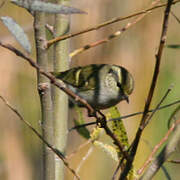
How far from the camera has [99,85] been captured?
4.65 ft

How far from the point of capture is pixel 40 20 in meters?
0.66

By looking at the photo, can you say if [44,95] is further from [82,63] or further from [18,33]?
[82,63]

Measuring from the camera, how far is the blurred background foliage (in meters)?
2.70

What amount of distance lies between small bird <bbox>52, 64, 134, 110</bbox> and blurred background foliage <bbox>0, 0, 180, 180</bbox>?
990 millimetres

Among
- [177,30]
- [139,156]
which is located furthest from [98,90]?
[177,30]

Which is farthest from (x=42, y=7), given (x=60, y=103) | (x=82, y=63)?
(x=82, y=63)

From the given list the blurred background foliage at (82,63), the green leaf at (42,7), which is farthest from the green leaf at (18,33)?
the blurred background foliage at (82,63)

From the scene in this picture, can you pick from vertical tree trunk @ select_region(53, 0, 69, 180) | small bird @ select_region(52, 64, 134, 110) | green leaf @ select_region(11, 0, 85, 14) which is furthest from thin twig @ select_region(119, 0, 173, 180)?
small bird @ select_region(52, 64, 134, 110)

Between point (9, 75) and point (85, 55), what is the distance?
22.5 inches

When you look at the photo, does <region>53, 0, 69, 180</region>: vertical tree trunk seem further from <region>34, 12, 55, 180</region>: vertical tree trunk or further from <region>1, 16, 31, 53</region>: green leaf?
<region>1, 16, 31, 53</region>: green leaf

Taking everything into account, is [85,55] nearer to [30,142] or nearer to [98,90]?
[30,142]

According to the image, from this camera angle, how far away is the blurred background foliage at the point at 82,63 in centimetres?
270

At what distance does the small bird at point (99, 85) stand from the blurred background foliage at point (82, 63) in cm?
99

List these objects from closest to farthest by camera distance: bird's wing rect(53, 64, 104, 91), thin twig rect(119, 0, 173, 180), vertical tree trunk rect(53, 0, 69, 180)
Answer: thin twig rect(119, 0, 173, 180)
vertical tree trunk rect(53, 0, 69, 180)
bird's wing rect(53, 64, 104, 91)
